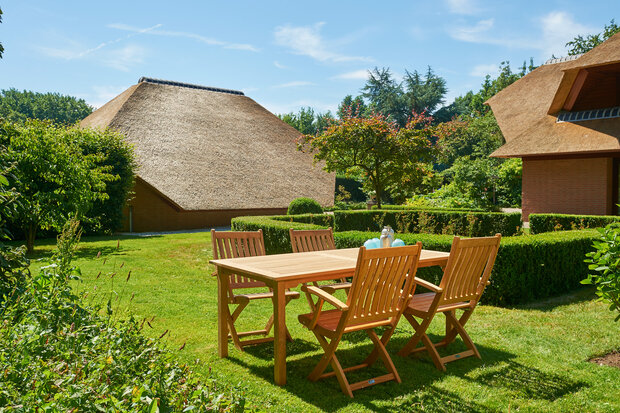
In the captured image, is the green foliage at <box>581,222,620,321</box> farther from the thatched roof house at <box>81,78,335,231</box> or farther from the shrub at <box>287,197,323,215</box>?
the thatched roof house at <box>81,78,335,231</box>

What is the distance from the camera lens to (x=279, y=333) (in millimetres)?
4047

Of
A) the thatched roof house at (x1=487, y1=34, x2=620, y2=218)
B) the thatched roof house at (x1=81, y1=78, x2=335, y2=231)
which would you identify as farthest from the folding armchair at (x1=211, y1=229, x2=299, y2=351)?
the thatched roof house at (x1=81, y1=78, x2=335, y2=231)

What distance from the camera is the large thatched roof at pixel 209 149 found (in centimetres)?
2274

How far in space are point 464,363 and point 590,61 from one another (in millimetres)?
15431

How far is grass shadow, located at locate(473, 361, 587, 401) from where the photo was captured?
3.93m

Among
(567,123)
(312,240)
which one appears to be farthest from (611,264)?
(567,123)

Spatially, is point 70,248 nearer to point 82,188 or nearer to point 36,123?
point 82,188

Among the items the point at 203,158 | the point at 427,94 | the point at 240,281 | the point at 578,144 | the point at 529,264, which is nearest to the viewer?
the point at 240,281

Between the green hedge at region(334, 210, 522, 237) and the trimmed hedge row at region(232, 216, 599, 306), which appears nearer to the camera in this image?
the trimmed hedge row at region(232, 216, 599, 306)

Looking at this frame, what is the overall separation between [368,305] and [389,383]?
73cm

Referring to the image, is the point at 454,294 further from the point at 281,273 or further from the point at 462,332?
the point at 281,273

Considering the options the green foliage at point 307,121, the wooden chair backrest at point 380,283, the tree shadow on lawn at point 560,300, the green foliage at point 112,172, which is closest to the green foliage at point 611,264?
the wooden chair backrest at point 380,283

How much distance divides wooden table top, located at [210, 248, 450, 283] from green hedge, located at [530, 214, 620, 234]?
30.3 feet

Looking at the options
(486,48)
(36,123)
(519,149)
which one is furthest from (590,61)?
(36,123)
